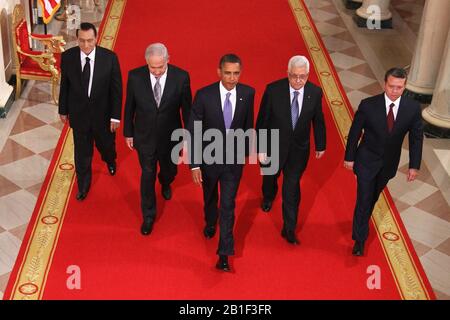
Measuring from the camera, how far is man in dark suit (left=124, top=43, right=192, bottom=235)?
20.0ft

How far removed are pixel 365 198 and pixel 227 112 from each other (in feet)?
4.24

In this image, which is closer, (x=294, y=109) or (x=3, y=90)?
(x=294, y=109)

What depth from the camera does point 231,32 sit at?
11320mm

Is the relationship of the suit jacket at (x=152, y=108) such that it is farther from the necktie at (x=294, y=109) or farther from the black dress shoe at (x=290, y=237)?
the black dress shoe at (x=290, y=237)

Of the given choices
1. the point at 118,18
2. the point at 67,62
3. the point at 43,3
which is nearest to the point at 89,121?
the point at 67,62

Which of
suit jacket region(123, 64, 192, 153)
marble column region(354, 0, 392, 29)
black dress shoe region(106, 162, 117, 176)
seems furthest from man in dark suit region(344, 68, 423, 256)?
marble column region(354, 0, 392, 29)

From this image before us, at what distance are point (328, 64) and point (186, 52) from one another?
75.1 inches

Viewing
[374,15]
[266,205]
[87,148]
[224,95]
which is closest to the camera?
[224,95]

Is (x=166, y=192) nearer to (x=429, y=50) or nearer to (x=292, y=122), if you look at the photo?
(x=292, y=122)

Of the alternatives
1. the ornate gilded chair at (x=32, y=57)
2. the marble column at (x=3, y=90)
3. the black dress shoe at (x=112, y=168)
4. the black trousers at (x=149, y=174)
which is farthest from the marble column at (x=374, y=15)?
the black trousers at (x=149, y=174)

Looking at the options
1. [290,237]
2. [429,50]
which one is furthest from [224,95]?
[429,50]

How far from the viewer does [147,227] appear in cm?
657

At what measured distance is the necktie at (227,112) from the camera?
5.78m

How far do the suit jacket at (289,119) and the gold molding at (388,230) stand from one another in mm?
1165
